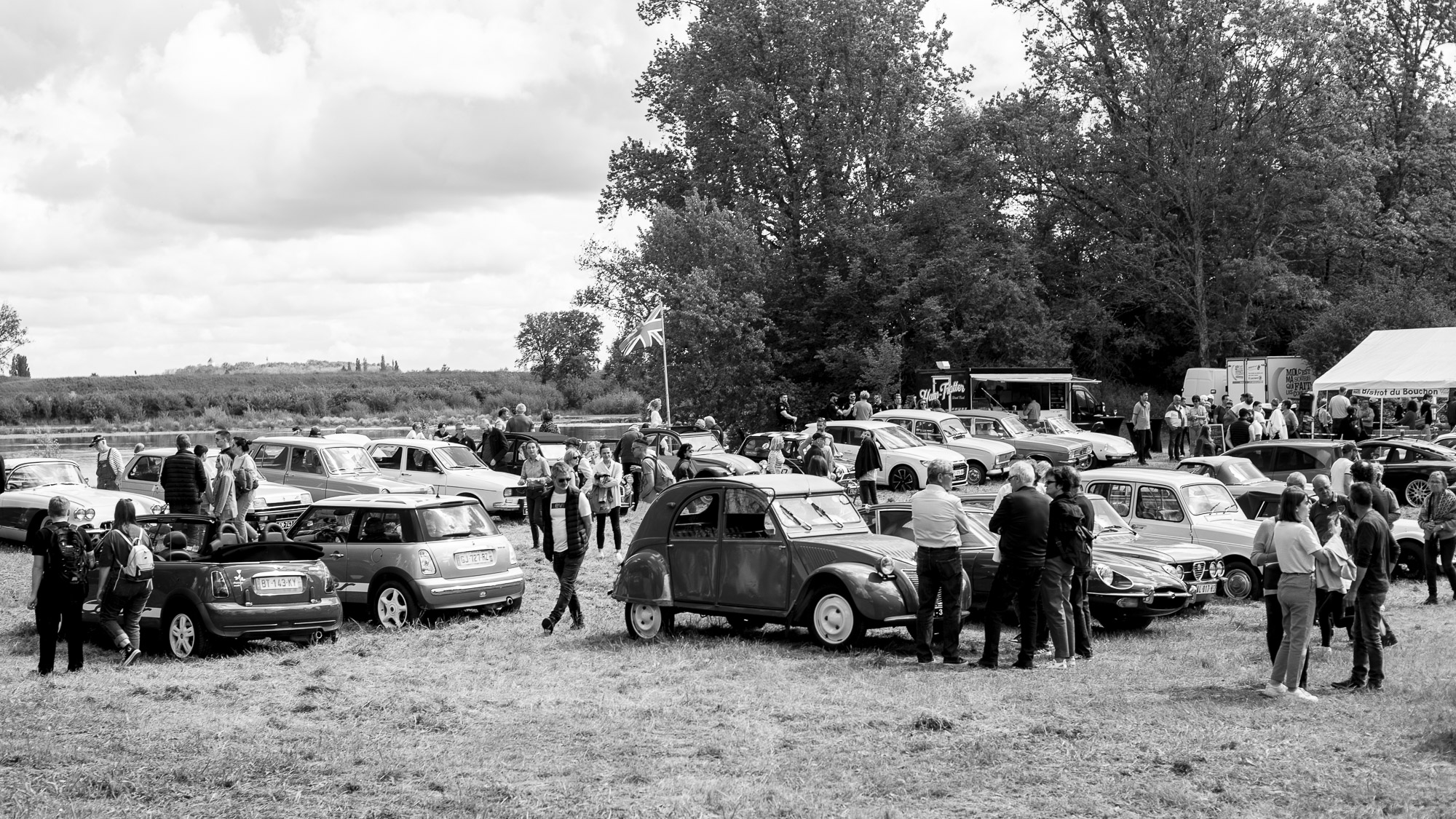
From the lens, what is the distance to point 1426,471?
21469 millimetres

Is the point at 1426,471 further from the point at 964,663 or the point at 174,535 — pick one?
the point at 174,535

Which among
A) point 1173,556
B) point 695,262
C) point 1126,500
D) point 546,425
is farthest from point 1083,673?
point 695,262

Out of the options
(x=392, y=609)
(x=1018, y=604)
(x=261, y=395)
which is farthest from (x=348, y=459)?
(x=261, y=395)

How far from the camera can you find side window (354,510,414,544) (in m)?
14.1

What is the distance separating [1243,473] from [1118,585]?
8316 millimetres

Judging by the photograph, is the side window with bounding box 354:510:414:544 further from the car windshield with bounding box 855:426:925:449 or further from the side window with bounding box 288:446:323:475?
the car windshield with bounding box 855:426:925:449

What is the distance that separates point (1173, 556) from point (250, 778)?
9884mm

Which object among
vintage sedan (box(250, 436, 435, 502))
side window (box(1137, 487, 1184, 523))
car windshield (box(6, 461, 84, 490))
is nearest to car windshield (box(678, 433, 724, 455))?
vintage sedan (box(250, 436, 435, 502))

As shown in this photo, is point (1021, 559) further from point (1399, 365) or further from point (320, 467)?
point (1399, 365)

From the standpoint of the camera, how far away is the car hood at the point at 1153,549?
1398cm

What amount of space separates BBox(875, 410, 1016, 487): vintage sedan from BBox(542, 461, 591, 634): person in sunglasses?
15.7 meters

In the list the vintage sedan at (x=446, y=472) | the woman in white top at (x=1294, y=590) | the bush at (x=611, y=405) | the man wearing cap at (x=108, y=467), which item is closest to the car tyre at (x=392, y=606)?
the woman in white top at (x=1294, y=590)

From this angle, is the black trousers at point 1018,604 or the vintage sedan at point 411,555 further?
the vintage sedan at point 411,555

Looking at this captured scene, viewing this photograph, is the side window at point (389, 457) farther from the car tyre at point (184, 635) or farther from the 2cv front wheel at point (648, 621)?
the 2cv front wheel at point (648, 621)
